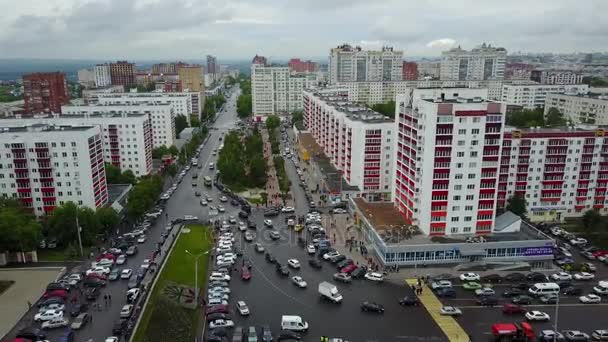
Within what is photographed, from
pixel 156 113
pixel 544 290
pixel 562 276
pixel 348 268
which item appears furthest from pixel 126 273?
pixel 156 113

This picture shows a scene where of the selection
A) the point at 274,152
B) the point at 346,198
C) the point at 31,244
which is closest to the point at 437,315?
the point at 346,198

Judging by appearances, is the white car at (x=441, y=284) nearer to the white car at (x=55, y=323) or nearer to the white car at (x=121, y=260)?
the white car at (x=121, y=260)

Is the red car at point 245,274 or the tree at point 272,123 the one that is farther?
the tree at point 272,123

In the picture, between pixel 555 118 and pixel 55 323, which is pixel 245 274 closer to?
pixel 55 323

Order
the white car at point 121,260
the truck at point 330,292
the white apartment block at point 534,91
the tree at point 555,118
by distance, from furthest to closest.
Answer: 1. the white apartment block at point 534,91
2. the tree at point 555,118
3. the white car at point 121,260
4. the truck at point 330,292

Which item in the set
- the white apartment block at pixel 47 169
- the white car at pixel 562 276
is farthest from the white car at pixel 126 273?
the white car at pixel 562 276

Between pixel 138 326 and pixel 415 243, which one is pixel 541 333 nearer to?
pixel 415 243

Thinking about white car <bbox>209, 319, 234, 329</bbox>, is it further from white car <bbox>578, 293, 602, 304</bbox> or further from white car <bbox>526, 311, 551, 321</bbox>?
white car <bbox>578, 293, 602, 304</bbox>
